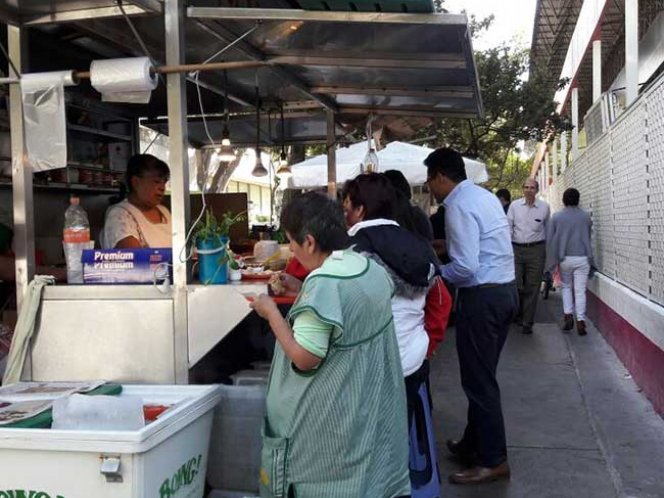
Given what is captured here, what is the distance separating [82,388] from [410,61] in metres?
2.66

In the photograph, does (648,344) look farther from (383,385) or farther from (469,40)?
(383,385)

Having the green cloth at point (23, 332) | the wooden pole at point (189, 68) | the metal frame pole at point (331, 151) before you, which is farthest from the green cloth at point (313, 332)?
the metal frame pole at point (331, 151)

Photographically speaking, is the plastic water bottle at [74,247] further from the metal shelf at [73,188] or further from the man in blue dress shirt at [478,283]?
the man in blue dress shirt at [478,283]

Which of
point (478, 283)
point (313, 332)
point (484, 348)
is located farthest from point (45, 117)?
point (484, 348)

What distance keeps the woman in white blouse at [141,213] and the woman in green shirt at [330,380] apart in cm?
173

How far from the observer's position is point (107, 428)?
2.29 meters

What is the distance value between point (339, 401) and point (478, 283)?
6.26 feet

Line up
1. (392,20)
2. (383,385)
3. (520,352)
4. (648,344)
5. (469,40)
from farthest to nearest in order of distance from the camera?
1. (520,352)
2. (648,344)
3. (469,40)
4. (392,20)
5. (383,385)

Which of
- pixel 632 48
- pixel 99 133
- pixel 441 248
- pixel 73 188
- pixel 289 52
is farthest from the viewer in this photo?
pixel 632 48

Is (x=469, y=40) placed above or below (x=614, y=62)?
below

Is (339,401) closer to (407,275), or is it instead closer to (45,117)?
(407,275)

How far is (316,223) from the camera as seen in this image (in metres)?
2.23

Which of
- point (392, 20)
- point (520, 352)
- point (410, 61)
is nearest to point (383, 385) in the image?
point (392, 20)

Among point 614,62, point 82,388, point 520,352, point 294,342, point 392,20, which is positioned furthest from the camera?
point 614,62
